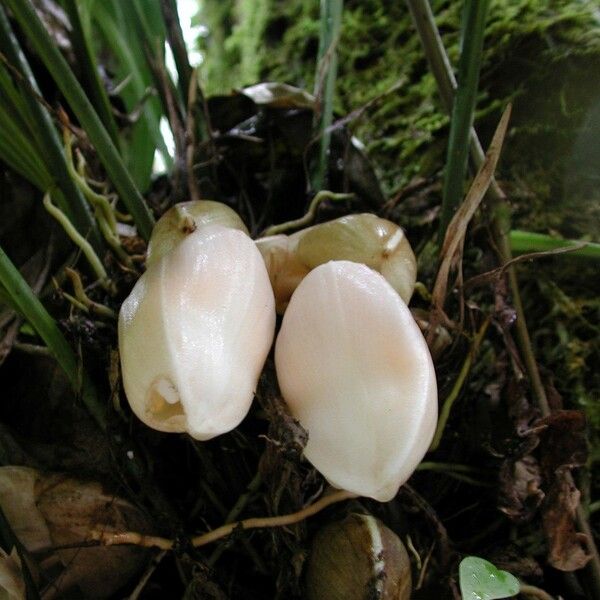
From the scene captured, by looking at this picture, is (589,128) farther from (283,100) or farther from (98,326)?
(98,326)

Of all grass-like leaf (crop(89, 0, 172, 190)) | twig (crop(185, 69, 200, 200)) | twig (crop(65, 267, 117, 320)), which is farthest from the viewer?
grass-like leaf (crop(89, 0, 172, 190))

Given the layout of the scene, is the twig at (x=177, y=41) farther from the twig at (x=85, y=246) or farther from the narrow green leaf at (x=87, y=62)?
the twig at (x=85, y=246)

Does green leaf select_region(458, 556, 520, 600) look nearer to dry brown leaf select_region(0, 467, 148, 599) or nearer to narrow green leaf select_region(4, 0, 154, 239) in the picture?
dry brown leaf select_region(0, 467, 148, 599)

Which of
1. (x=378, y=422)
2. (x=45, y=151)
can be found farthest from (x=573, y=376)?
(x=45, y=151)

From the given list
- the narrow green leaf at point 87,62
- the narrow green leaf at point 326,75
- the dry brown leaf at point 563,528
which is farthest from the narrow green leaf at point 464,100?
the narrow green leaf at point 87,62

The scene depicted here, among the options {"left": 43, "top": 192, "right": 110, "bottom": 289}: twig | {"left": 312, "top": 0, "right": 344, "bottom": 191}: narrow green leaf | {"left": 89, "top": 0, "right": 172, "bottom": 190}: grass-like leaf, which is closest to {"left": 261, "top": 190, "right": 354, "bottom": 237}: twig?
{"left": 312, "top": 0, "right": 344, "bottom": 191}: narrow green leaf
